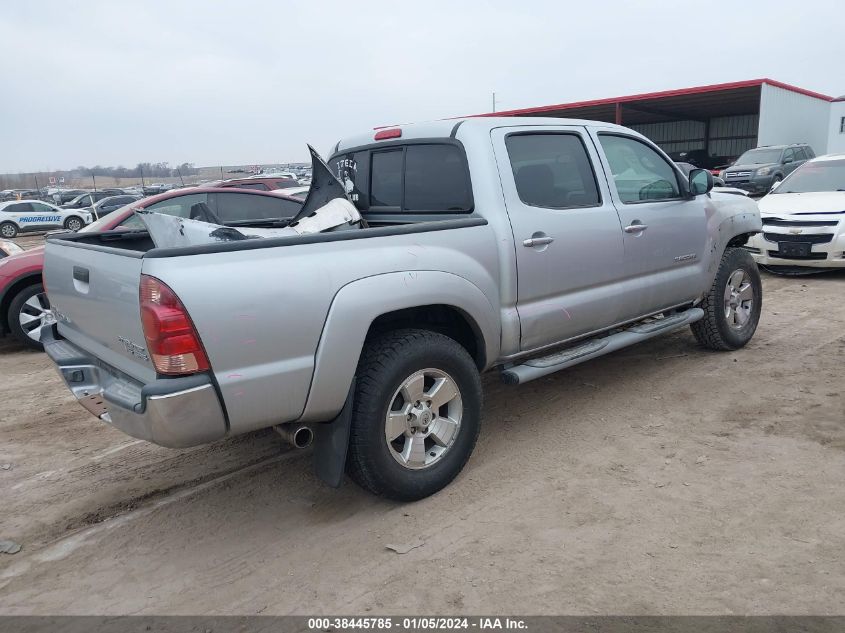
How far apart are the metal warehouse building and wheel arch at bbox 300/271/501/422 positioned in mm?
23917

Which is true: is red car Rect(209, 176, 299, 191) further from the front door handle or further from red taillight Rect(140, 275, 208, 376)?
red taillight Rect(140, 275, 208, 376)

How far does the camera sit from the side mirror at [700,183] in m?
5.09

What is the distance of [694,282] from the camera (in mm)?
5203

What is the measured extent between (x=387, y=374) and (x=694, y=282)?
3.08m

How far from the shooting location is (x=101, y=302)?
3102 mm

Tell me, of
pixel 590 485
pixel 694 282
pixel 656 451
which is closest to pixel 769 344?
pixel 694 282

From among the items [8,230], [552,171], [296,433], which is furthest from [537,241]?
[8,230]

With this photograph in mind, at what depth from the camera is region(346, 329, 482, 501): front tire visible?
3209 mm

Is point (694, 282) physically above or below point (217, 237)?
below

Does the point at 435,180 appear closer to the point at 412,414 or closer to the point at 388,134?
the point at 388,134

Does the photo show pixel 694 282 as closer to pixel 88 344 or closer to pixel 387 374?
pixel 387 374

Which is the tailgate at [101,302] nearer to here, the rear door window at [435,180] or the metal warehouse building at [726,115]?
the rear door window at [435,180]

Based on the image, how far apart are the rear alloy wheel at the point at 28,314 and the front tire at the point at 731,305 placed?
659cm

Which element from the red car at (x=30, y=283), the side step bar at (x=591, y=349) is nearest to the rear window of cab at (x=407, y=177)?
the side step bar at (x=591, y=349)
